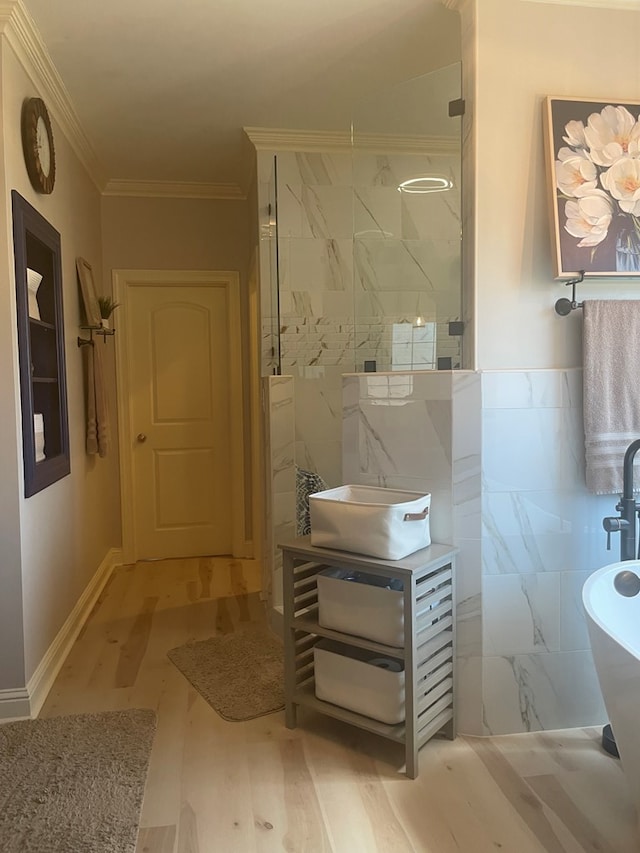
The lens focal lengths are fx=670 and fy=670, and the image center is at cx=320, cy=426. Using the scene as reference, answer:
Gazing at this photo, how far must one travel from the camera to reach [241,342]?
15.6ft

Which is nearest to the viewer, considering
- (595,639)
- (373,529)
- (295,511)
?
(595,639)

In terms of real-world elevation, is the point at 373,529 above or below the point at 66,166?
below

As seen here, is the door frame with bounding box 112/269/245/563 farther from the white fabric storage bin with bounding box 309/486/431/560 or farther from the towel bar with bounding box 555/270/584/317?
the towel bar with bounding box 555/270/584/317

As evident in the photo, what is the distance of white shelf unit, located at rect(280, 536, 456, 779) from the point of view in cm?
213

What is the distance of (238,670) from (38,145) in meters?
2.38

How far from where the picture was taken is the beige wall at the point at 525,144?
7.60ft

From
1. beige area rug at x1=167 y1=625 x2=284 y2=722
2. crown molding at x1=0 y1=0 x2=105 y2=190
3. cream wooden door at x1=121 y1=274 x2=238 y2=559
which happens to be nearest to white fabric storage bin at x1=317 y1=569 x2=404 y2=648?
beige area rug at x1=167 y1=625 x2=284 y2=722

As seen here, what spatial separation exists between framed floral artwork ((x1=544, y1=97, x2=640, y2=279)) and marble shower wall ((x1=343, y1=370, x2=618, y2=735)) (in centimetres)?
42

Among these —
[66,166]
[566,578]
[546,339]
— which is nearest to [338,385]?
[546,339]

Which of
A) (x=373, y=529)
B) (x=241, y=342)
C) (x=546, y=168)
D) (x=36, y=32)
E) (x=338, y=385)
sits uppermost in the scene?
(x=36, y=32)

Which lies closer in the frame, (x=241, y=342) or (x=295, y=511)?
(x=295, y=511)

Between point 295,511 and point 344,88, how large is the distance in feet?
6.74

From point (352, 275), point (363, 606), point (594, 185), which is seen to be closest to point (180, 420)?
point (352, 275)

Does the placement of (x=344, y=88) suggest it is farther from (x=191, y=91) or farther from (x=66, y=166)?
(x=66, y=166)
